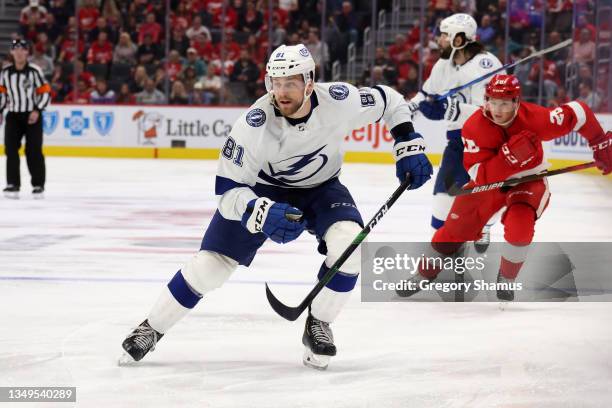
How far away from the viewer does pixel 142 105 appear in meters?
13.1

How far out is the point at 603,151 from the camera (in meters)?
4.09

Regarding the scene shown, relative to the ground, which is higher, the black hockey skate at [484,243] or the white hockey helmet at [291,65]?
the white hockey helmet at [291,65]

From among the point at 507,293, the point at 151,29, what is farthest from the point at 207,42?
the point at 507,293

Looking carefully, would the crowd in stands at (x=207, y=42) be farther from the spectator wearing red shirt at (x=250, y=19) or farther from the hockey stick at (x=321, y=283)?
the hockey stick at (x=321, y=283)

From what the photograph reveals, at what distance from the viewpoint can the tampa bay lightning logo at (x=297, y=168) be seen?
3137mm

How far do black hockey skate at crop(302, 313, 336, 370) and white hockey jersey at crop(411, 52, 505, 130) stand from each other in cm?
235

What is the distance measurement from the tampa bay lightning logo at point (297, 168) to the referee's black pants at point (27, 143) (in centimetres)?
530

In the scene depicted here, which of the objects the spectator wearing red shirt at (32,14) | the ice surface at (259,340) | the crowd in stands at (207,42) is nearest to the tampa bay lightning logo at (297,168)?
the ice surface at (259,340)

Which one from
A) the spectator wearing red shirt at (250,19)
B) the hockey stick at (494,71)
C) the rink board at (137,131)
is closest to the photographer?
the hockey stick at (494,71)

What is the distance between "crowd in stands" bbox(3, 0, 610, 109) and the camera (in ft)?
41.6

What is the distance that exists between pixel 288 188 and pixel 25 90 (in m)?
5.26

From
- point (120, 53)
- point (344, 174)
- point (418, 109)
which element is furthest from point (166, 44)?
point (418, 109)

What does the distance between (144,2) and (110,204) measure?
678cm

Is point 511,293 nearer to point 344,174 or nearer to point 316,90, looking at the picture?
point 316,90
